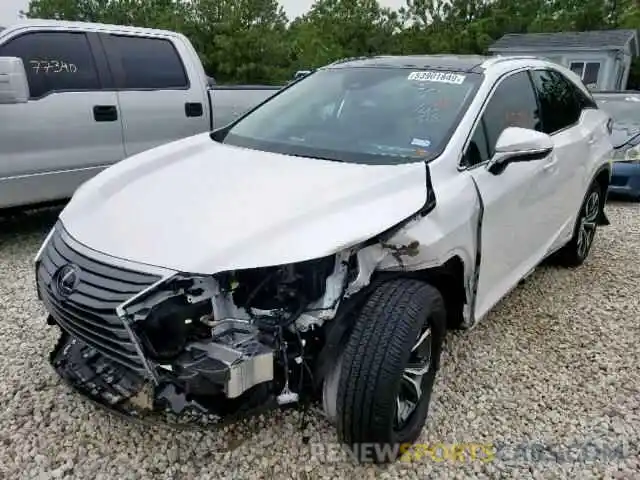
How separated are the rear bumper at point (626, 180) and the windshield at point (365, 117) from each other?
5204 mm

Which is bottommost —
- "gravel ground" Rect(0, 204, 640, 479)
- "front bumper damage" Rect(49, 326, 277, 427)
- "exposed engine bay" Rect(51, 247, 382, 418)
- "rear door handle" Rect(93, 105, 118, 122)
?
"gravel ground" Rect(0, 204, 640, 479)

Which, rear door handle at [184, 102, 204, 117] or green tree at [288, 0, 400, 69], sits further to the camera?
green tree at [288, 0, 400, 69]

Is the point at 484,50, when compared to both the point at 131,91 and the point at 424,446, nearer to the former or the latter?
the point at 131,91

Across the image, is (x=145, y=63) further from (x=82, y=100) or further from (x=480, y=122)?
(x=480, y=122)

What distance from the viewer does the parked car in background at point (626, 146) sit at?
7.41 meters

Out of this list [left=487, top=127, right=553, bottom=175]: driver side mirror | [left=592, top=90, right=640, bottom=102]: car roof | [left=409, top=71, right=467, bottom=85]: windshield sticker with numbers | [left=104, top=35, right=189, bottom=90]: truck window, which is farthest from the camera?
[left=592, top=90, right=640, bottom=102]: car roof

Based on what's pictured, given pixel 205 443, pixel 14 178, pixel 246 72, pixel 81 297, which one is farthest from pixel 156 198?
pixel 246 72

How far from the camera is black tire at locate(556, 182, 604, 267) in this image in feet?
15.0

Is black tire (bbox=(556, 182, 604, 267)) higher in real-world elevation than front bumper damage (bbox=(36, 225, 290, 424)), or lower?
lower

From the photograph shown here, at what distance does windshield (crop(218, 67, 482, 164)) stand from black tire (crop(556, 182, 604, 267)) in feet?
6.42

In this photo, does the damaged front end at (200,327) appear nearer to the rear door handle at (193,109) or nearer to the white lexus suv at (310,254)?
the white lexus suv at (310,254)

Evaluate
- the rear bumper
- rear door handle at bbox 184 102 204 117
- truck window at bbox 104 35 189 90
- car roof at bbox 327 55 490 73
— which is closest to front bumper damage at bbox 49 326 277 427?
car roof at bbox 327 55 490 73

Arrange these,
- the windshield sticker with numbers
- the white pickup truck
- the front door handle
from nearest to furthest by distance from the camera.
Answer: the windshield sticker with numbers, the front door handle, the white pickup truck

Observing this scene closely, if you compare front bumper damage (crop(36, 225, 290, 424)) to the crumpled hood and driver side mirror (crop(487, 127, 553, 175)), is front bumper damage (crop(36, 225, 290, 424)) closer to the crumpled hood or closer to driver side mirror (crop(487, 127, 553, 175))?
the crumpled hood
